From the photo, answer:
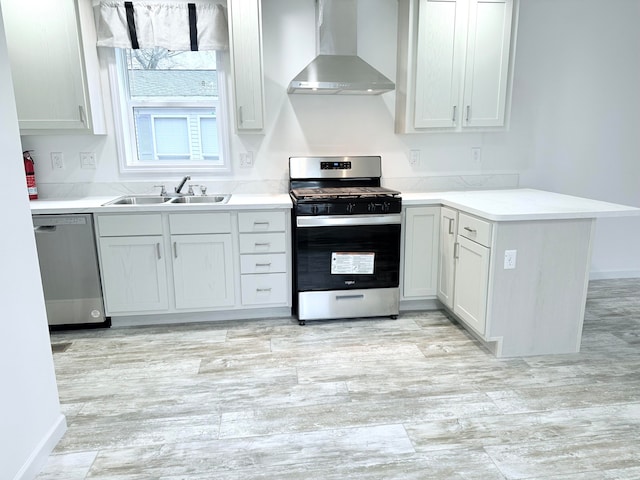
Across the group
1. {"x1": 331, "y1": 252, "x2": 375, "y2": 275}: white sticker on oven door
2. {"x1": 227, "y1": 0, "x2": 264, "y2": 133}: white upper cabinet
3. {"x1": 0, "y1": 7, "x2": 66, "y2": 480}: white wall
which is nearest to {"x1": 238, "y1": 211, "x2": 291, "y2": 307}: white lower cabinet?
{"x1": 331, "y1": 252, "x2": 375, "y2": 275}: white sticker on oven door

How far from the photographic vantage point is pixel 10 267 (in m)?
1.60

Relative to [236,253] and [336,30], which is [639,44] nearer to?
[336,30]

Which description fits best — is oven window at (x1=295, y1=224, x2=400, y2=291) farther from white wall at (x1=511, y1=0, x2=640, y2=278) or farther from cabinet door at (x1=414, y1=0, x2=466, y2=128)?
white wall at (x1=511, y1=0, x2=640, y2=278)

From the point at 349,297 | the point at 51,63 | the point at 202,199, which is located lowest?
the point at 349,297

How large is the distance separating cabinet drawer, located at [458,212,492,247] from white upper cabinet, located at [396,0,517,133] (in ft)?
2.79

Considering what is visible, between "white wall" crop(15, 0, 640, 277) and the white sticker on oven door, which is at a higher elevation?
"white wall" crop(15, 0, 640, 277)

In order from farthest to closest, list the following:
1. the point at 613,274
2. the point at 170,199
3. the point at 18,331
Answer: the point at 613,274 → the point at 170,199 → the point at 18,331

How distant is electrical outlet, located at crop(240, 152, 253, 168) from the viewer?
11.1ft

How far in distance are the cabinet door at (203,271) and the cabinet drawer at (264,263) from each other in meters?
0.10

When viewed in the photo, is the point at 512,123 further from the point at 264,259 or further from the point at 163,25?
the point at 163,25

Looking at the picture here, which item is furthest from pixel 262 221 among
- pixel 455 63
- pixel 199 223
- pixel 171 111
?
pixel 455 63

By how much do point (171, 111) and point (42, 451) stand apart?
2.44 metres

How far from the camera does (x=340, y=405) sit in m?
2.11

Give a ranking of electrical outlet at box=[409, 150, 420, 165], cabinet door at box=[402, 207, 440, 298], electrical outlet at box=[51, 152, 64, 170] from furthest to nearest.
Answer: electrical outlet at box=[409, 150, 420, 165] < electrical outlet at box=[51, 152, 64, 170] < cabinet door at box=[402, 207, 440, 298]
